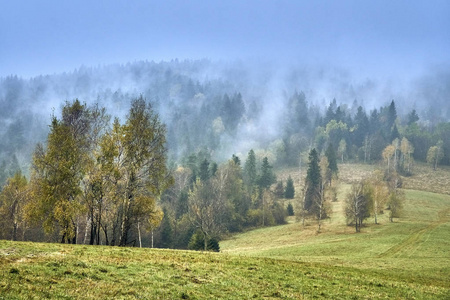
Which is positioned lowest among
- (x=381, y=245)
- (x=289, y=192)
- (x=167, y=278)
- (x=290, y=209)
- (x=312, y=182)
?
(x=381, y=245)

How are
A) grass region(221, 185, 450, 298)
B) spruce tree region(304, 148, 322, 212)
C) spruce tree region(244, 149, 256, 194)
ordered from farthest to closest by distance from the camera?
1. spruce tree region(244, 149, 256, 194)
2. spruce tree region(304, 148, 322, 212)
3. grass region(221, 185, 450, 298)

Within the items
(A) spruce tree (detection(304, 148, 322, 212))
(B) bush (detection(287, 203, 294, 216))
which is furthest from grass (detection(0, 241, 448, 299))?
(B) bush (detection(287, 203, 294, 216))

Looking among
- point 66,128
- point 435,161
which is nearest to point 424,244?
point 66,128

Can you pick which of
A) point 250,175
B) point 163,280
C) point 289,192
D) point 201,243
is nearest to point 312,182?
point 289,192

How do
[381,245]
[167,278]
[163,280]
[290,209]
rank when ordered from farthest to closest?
[290,209] < [381,245] < [167,278] < [163,280]

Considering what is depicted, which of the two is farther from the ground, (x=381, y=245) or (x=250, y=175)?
(x=250, y=175)

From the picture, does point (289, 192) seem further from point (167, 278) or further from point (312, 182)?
point (167, 278)

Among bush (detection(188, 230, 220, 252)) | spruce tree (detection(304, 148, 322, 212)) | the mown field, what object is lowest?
bush (detection(188, 230, 220, 252))

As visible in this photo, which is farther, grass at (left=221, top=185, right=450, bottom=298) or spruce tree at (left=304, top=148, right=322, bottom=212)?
spruce tree at (left=304, top=148, right=322, bottom=212)

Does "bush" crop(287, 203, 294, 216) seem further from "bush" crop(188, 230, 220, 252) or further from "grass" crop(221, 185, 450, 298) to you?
"bush" crop(188, 230, 220, 252)

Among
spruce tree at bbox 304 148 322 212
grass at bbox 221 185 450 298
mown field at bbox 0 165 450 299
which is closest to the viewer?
mown field at bbox 0 165 450 299

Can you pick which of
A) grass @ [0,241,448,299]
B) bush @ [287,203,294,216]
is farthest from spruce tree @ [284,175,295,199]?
grass @ [0,241,448,299]

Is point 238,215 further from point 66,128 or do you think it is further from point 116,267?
point 116,267

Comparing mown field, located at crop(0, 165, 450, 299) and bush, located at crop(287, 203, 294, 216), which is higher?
mown field, located at crop(0, 165, 450, 299)
